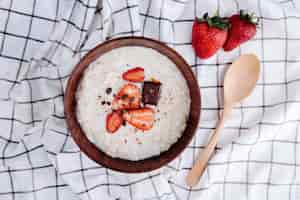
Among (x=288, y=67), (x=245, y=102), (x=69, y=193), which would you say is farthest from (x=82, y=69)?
(x=288, y=67)

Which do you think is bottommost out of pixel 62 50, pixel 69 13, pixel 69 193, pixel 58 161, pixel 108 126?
pixel 69 193

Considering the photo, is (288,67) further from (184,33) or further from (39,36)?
(39,36)

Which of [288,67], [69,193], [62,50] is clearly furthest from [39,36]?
[288,67]

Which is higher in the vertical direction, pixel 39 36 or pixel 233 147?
pixel 39 36

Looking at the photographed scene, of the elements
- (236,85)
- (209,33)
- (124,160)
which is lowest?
(124,160)

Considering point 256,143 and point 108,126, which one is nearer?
point 108,126

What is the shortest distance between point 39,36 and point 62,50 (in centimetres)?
11

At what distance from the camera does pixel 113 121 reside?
55.8 inches

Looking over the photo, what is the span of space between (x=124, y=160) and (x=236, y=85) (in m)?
0.46

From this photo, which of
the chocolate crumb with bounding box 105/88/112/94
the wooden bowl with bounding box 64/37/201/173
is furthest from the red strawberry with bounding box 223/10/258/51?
the chocolate crumb with bounding box 105/88/112/94

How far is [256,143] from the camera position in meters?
1.62

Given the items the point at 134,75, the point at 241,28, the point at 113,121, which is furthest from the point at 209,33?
the point at 113,121

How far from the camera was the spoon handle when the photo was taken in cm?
154

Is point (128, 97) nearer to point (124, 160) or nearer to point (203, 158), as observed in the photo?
point (124, 160)
